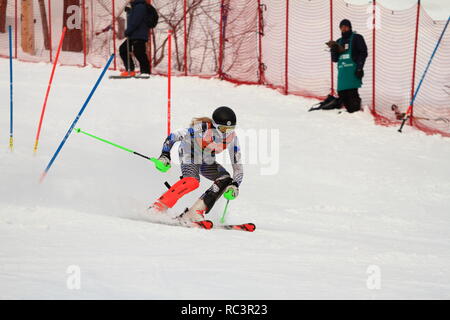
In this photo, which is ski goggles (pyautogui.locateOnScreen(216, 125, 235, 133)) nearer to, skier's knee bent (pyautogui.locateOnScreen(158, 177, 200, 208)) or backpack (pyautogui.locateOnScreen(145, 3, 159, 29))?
skier's knee bent (pyautogui.locateOnScreen(158, 177, 200, 208))

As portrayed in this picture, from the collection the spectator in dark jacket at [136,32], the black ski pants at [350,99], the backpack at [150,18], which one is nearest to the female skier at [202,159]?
the black ski pants at [350,99]

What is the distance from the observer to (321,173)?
9.90 metres

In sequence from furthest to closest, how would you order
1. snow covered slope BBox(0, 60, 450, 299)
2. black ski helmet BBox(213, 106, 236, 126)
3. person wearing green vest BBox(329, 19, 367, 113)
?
1. person wearing green vest BBox(329, 19, 367, 113)
2. black ski helmet BBox(213, 106, 236, 126)
3. snow covered slope BBox(0, 60, 450, 299)

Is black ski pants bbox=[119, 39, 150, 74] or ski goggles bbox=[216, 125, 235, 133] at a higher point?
black ski pants bbox=[119, 39, 150, 74]

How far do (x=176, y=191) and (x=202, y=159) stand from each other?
465 millimetres

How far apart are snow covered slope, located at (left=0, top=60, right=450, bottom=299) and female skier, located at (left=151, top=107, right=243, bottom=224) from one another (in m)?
0.39

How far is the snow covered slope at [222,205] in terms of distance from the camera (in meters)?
4.53

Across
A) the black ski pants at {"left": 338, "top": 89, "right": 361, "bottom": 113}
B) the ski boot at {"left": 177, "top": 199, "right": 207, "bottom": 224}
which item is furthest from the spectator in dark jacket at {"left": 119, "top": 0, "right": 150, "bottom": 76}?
the ski boot at {"left": 177, "top": 199, "right": 207, "bottom": 224}

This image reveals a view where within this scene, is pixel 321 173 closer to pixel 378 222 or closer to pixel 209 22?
pixel 378 222

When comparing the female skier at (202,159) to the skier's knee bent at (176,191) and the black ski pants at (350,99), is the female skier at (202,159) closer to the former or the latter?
the skier's knee bent at (176,191)

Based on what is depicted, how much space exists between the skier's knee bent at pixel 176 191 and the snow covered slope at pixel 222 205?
1.24 feet

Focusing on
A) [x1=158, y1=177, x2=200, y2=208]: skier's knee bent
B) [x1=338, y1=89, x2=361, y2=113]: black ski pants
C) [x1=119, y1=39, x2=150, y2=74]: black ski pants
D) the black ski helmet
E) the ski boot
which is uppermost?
[x1=119, y1=39, x2=150, y2=74]: black ski pants

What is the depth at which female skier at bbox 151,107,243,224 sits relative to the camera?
6.60 meters

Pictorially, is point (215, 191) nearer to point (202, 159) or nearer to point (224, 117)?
point (202, 159)
